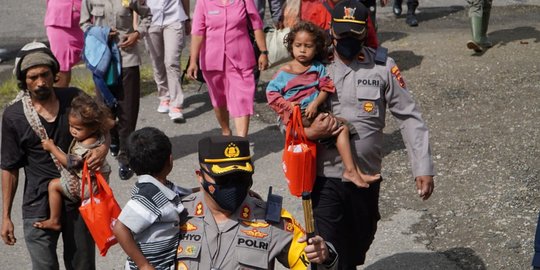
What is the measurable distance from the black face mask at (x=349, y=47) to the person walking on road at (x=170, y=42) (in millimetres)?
4704

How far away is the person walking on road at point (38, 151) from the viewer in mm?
5773

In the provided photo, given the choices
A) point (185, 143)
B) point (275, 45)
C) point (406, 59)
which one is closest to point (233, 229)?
point (185, 143)

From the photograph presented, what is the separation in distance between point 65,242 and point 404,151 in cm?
415

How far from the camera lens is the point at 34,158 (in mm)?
5852

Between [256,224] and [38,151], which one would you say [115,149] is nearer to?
[38,151]

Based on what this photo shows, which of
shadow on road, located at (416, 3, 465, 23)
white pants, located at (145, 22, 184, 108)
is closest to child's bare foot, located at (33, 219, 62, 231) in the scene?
white pants, located at (145, 22, 184, 108)

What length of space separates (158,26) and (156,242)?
6.01m

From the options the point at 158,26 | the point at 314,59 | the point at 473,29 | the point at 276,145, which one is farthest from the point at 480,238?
the point at 473,29

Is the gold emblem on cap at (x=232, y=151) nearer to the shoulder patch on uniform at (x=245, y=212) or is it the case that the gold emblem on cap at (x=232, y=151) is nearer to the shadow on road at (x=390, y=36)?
the shoulder patch on uniform at (x=245, y=212)

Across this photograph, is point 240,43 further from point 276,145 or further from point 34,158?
point 34,158

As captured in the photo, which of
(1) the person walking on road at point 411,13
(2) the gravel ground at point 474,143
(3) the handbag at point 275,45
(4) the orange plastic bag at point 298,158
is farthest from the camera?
(1) the person walking on road at point 411,13

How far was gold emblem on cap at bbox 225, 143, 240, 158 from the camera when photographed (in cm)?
434

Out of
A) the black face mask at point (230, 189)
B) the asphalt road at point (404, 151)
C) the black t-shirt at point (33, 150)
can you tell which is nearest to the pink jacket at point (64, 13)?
the asphalt road at point (404, 151)

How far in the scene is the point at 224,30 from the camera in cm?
902
